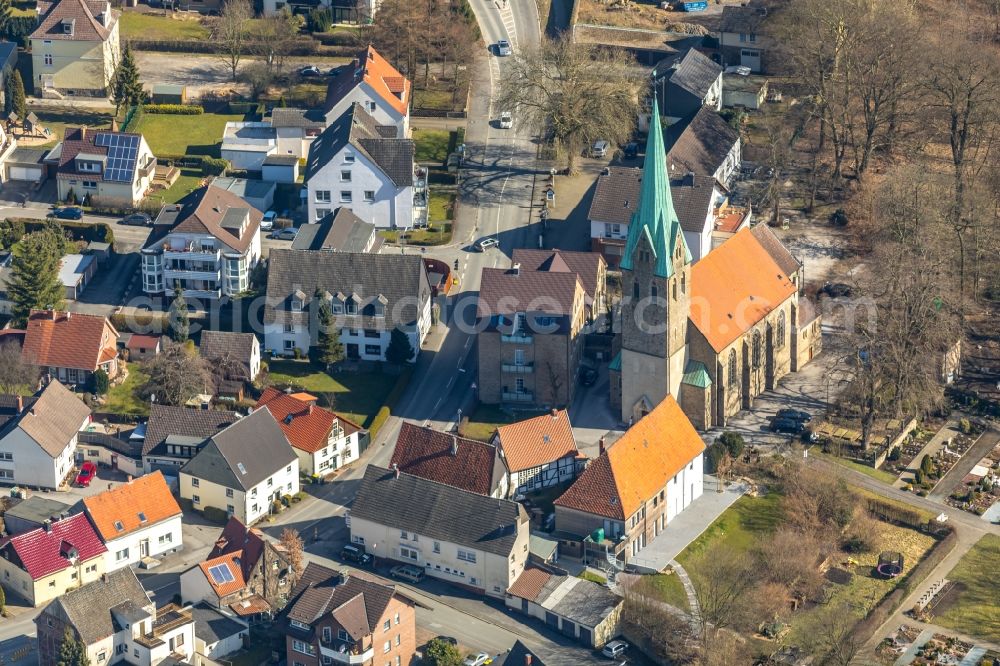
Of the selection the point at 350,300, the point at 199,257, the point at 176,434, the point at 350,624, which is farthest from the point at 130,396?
the point at 350,624

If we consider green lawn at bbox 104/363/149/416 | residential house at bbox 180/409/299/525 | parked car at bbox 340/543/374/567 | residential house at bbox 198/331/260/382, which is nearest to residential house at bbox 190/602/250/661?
parked car at bbox 340/543/374/567

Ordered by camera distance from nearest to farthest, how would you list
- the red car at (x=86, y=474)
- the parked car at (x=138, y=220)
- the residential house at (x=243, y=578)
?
the residential house at (x=243, y=578), the red car at (x=86, y=474), the parked car at (x=138, y=220)

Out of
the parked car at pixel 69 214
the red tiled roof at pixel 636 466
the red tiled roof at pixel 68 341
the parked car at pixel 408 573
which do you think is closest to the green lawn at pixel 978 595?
the red tiled roof at pixel 636 466

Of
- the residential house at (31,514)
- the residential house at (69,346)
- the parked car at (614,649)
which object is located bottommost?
the parked car at (614,649)

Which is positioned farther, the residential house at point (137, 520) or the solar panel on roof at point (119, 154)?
the solar panel on roof at point (119, 154)

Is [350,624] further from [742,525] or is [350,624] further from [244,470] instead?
[742,525]

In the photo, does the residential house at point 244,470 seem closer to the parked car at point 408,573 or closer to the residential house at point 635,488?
the parked car at point 408,573
